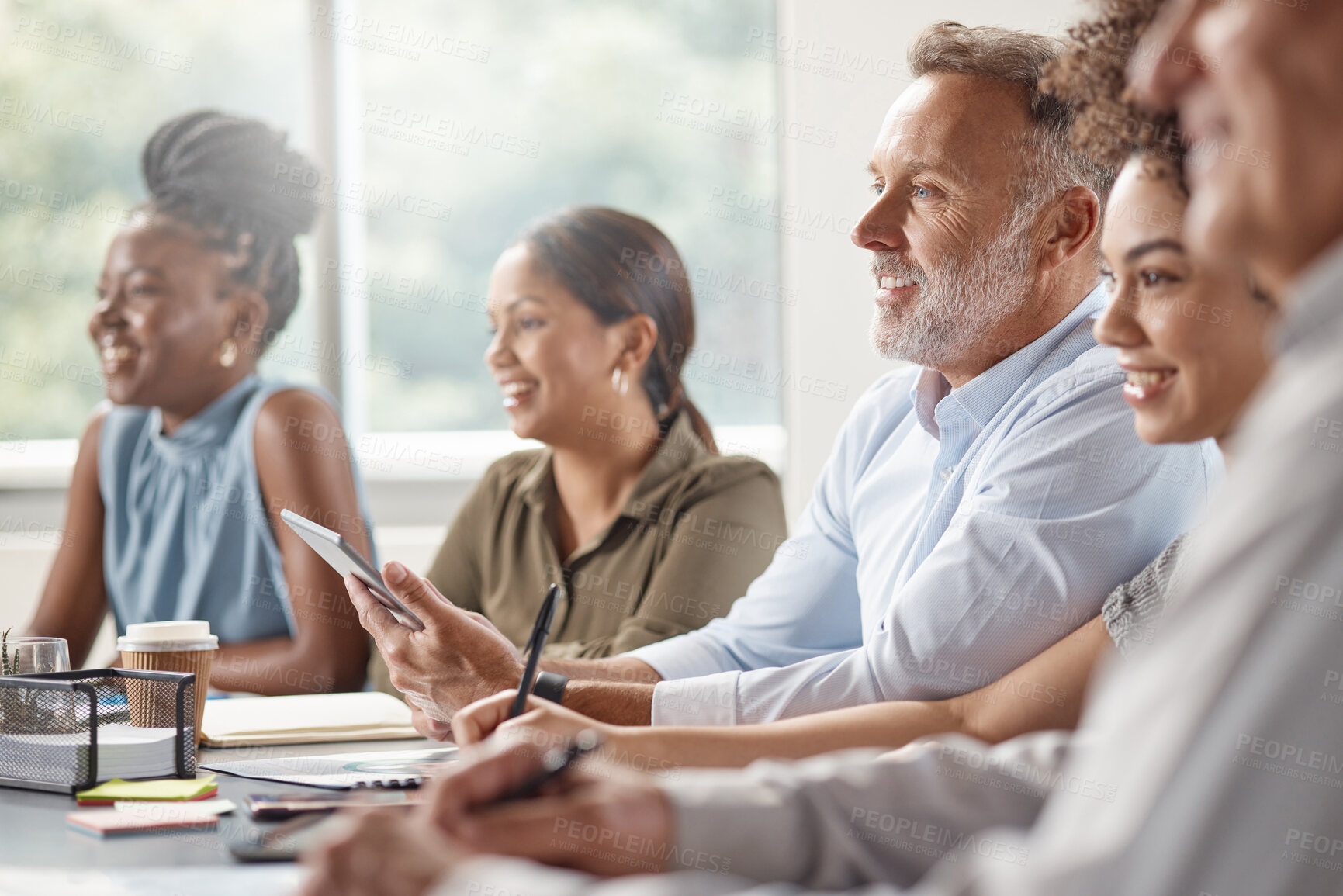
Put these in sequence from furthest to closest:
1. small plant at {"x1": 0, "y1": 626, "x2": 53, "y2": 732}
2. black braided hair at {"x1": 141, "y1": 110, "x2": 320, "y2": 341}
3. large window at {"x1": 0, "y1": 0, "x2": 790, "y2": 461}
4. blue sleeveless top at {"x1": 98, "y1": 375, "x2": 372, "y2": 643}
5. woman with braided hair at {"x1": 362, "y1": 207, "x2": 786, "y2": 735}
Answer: large window at {"x1": 0, "y1": 0, "x2": 790, "y2": 461}
black braided hair at {"x1": 141, "y1": 110, "x2": 320, "y2": 341}
blue sleeveless top at {"x1": 98, "y1": 375, "x2": 372, "y2": 643}
woman with braided hair at {"x1": 362, "y1": 207, "x2": 786, "y2": 735}
small plant at {"x1": 0, "y1": 626, "x2": 53, "y2": 732}

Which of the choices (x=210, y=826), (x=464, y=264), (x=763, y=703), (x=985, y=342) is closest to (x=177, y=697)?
(x=210, y=826)

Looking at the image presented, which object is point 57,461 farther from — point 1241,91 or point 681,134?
point 1241,91

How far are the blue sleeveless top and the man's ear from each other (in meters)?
1.50

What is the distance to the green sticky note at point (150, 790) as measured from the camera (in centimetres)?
123

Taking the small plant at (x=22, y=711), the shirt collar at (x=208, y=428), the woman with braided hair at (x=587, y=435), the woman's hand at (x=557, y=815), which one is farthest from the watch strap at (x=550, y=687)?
the shirt collar at (x=208, y=428)

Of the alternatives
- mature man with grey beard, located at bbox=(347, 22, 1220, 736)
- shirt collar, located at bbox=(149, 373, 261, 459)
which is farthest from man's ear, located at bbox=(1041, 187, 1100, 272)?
shirt collar, located at bbox=(149, 373, 261, 459)

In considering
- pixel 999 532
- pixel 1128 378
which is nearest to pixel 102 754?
pixel 999 532

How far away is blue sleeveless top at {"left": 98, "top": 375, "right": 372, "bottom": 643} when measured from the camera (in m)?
2.53

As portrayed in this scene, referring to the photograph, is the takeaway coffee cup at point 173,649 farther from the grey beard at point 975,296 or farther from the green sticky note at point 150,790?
the grey beard at point 975,296

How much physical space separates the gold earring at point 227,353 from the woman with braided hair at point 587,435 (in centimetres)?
63

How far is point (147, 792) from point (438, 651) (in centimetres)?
40

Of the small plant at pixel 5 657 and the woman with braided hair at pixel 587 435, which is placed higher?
the woman with braided hair at pixel 587 435

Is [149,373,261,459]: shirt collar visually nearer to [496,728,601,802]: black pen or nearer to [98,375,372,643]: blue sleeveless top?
[98,375,372,643]: blue sleeveless top

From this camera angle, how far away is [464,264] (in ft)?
13.3
